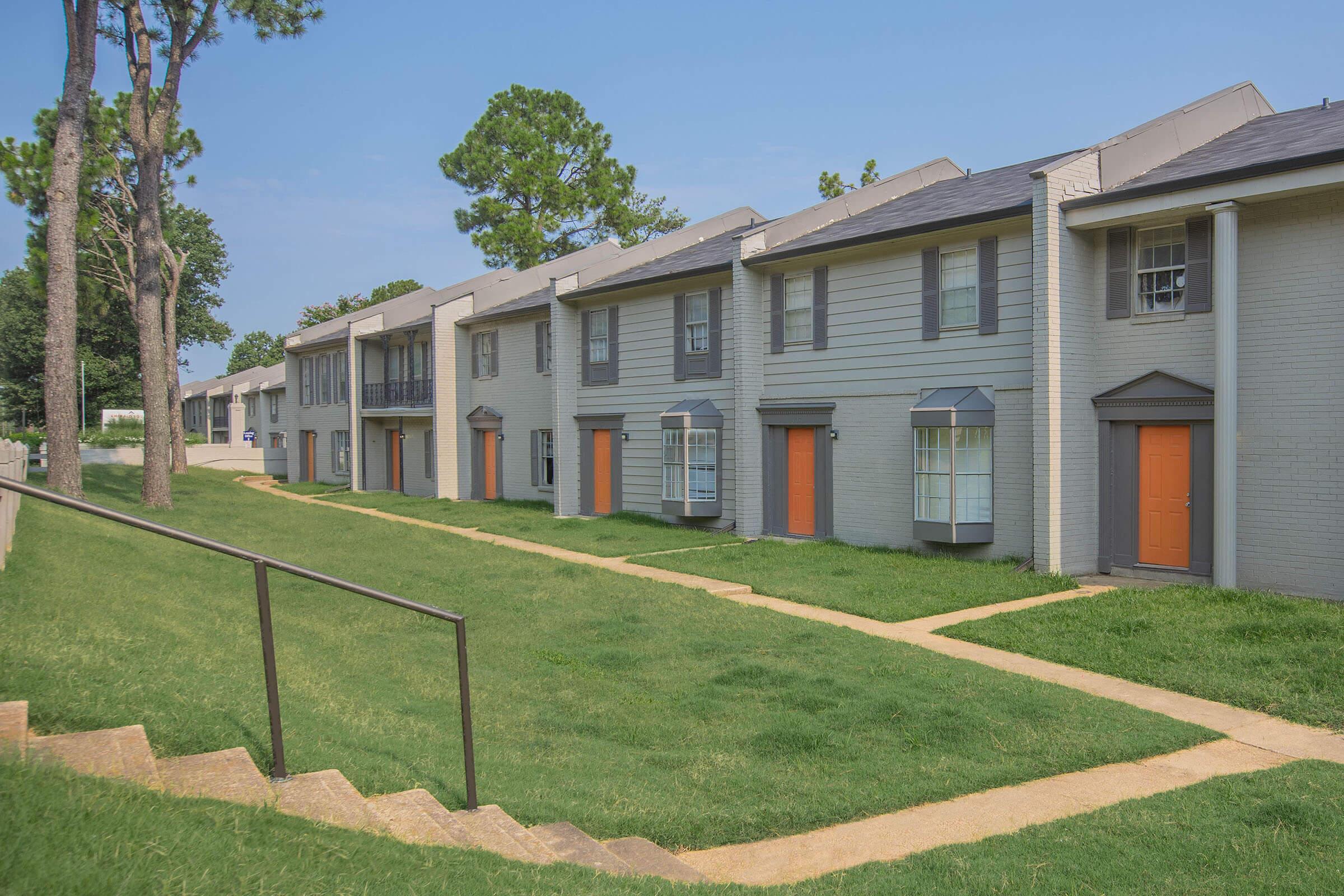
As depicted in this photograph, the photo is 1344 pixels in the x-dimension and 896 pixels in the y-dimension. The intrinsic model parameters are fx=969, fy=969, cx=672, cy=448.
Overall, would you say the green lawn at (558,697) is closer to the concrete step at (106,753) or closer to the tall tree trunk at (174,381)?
the concrete step at (106,753)

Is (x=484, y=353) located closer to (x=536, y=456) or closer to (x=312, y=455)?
(x=536, y=456)

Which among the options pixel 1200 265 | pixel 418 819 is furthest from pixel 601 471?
pixel 418 819

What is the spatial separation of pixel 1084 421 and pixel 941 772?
30.8 feet

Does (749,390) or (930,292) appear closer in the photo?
(930,292)

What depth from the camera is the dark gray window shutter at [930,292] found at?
16266 mm

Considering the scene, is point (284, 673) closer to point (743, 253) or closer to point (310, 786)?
point (310, 786)

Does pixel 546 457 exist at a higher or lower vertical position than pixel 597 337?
lower

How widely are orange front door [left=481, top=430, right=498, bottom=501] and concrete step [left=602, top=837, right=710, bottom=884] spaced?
24.5 metres

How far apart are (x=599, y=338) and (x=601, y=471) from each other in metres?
3.34

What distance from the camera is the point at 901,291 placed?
664 inches

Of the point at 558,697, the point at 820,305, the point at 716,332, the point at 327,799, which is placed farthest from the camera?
the point at 716,332

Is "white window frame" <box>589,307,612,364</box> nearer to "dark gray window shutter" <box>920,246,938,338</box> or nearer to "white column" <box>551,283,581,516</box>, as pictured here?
"white column" <box>551,283,581,516</box>

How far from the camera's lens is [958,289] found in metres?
16.0

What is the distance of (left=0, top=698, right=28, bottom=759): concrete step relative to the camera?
3.82 metres
